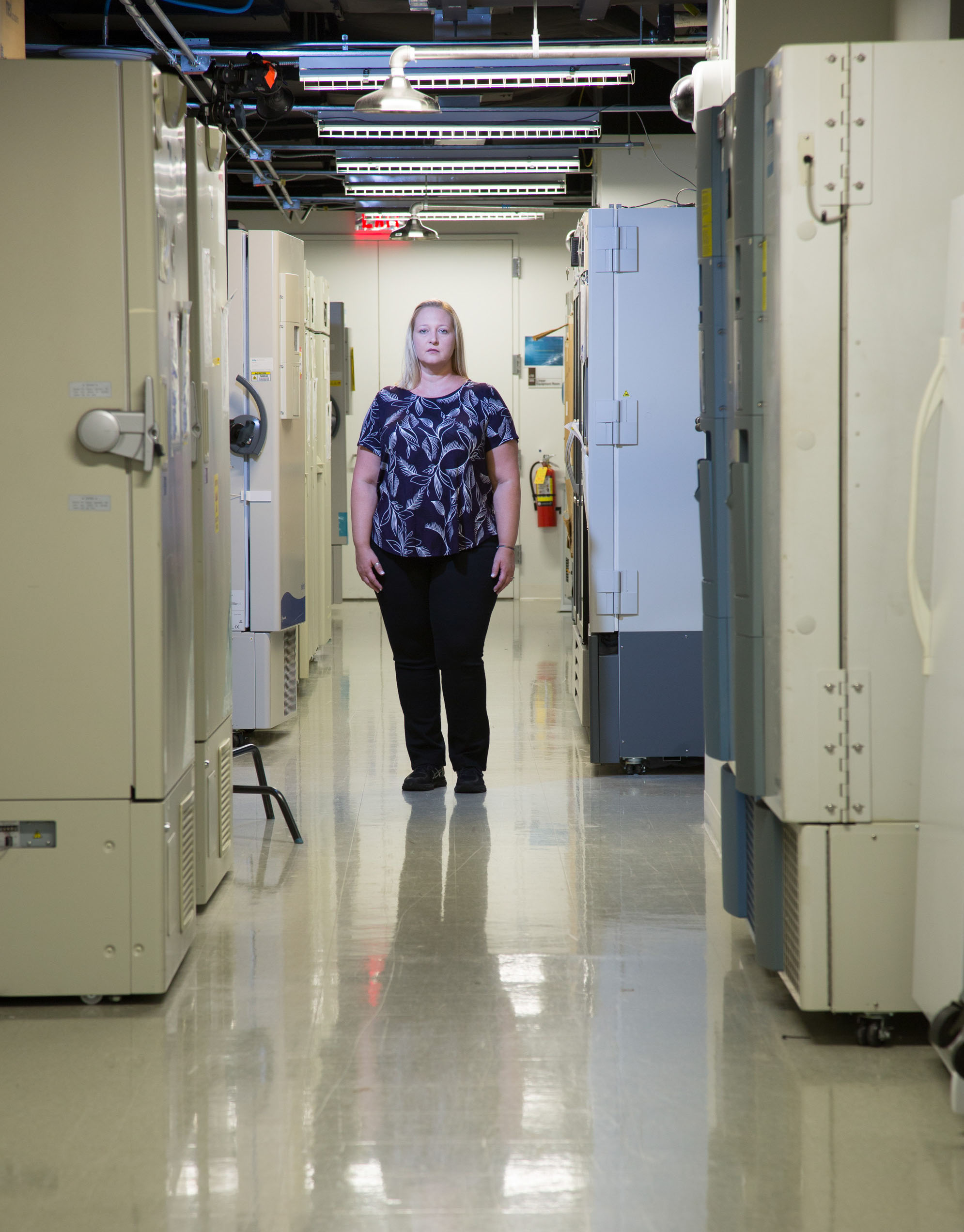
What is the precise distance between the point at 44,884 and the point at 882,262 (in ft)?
6.92

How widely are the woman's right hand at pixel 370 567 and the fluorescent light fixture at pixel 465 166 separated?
14.4 ft

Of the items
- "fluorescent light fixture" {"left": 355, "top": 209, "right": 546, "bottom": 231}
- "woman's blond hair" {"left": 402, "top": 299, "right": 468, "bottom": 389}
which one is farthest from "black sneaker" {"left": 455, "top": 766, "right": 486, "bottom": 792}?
"fluorescent light fixture" {"left": 355, "top": 209, "right": 546, "bottom": 231}

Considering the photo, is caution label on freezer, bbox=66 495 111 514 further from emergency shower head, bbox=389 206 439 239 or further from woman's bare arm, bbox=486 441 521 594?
emergency shower head, bbox=389 206 439 239

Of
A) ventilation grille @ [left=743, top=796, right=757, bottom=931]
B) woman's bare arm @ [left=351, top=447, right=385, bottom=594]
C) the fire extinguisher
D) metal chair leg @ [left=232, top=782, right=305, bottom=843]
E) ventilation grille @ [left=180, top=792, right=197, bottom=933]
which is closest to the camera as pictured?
ventilation grille @ [left=743, top=796, right=757, bottom=931]

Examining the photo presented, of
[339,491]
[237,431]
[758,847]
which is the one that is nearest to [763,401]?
[758,847]

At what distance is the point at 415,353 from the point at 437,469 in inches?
17.3

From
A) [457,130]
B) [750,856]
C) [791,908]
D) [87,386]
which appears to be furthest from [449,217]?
[791,908]

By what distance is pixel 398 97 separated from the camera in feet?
18.2

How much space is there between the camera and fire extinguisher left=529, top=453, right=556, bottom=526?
11.1 m

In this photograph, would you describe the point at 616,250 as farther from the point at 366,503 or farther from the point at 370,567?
the point at 370,567

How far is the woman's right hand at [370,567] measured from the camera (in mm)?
4352

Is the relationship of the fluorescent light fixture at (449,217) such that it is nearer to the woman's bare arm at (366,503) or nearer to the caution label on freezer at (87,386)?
the woman's bare arm at (366,503)

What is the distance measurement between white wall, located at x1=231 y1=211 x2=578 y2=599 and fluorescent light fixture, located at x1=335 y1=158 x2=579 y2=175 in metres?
2.82

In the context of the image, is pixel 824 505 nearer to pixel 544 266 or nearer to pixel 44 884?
pixel 44 884
